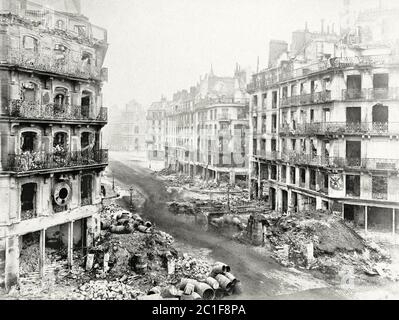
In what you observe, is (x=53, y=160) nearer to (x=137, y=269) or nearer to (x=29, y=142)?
(x=29, y=142)

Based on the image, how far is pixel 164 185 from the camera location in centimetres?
4859

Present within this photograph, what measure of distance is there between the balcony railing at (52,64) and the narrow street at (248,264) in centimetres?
1340

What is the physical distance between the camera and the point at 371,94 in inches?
1118

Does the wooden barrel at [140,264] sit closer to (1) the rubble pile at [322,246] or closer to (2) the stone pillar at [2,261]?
(2) the stone pillar at [2,261]

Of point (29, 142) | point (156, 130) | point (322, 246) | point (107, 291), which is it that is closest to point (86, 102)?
point (29, 142)

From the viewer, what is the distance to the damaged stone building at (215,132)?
4906 centimetres

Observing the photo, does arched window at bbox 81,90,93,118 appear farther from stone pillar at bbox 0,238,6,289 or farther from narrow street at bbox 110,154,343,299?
narrow street at bbox 110,154,343,299

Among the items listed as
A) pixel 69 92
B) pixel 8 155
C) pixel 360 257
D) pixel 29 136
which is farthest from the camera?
pixel 360 257

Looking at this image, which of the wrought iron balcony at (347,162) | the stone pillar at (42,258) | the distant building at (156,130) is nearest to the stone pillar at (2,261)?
the stone pillar at (42,258)

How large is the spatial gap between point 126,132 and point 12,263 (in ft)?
126

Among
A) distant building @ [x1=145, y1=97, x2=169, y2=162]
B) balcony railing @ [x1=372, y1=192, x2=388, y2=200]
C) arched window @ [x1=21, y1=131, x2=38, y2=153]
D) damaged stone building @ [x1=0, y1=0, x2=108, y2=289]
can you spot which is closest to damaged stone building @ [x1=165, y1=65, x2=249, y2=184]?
distant building @ [x1=145, y1=97, x2=169, y2=162]
